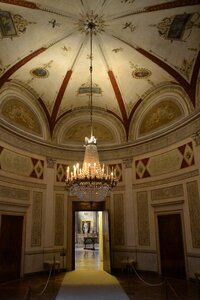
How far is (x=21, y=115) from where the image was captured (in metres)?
10.2

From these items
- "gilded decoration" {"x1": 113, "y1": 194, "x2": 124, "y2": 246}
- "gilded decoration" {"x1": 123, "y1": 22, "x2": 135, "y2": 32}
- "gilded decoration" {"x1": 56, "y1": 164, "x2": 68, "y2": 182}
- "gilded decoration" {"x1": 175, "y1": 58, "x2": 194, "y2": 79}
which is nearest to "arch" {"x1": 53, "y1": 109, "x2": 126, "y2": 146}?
"gilded decoration" {"x1": 56, "y1": 164, "x2": 68, "y2": 182}

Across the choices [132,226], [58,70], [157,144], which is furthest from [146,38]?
[132,226]

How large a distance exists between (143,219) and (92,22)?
7403 millimetres

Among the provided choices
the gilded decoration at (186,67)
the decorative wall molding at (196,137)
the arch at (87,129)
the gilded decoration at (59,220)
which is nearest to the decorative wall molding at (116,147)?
the decorative wall molding at (196,137)

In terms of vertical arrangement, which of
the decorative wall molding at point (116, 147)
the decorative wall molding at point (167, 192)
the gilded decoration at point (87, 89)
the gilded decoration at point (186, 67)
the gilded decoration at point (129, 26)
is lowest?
the decorative wall molding at point (167, 192)

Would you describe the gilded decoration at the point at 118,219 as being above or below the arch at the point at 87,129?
below

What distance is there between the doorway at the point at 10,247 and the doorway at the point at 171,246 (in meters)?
5.21

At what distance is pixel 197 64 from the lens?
→ 8.49 meters

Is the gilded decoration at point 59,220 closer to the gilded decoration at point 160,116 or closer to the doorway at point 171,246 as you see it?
the doorway at point 171,246

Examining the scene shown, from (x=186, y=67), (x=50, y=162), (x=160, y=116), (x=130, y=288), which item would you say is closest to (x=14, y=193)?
(x=50, y=162)

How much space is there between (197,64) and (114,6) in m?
3.33

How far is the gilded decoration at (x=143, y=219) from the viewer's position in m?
10.2

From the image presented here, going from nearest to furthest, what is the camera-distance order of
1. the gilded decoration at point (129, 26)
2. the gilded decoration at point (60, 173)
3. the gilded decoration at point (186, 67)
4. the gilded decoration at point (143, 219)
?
the gilded decoration at point (129, 26)
the gilded decoration at point (186, 67)
the gilded decoration at point (143, 219)
the gilded decoration at point (60, 173)

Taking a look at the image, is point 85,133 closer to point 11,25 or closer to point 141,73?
point 141,73
